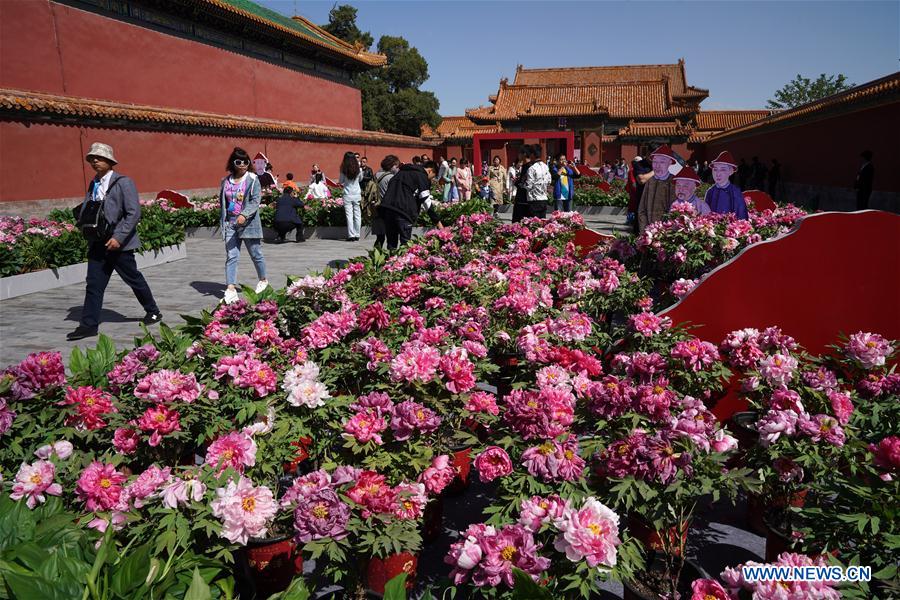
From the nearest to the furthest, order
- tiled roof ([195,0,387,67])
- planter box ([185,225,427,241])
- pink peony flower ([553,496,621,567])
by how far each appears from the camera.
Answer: pink peony flower ([553,496,621,567]) < planter box ([185,225,427,241]) < tiled roof ([195,0,387,67])

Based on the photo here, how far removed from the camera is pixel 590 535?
152 centimetres

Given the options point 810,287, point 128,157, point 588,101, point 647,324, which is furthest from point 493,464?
point 588,101

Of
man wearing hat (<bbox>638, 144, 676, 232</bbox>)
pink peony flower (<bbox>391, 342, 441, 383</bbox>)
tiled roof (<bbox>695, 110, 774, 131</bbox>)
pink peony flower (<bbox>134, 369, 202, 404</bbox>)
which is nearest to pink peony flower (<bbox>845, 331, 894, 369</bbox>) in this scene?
pink peony flower (<bbox>391, 342, 441, 383</bbox>)

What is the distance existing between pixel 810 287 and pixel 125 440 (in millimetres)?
3300

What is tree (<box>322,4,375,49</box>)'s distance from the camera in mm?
41188

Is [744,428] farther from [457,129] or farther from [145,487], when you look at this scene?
[457,129]

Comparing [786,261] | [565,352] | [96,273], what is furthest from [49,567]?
[96,273]

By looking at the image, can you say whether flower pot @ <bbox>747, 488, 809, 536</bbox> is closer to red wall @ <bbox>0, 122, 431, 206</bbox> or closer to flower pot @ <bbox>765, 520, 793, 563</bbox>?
flower pot @ <bbox>765, 520, 793, 563</bbox>

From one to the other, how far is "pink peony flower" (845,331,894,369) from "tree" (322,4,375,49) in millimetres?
43058

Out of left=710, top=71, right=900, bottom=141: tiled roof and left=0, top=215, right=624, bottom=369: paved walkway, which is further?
left=710, top=71, right=900, bottom=141: tiled roof

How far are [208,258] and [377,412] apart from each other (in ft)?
29.2

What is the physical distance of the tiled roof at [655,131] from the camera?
101ft

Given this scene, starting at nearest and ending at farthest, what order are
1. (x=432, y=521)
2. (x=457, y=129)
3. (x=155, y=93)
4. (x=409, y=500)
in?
(x=409, y=500), (x=432, y=521), (x=155, y=93), (x=457, y=129)

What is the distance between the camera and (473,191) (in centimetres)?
1719
